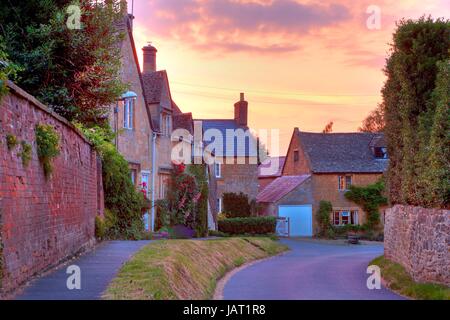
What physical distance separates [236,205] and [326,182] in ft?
25.7

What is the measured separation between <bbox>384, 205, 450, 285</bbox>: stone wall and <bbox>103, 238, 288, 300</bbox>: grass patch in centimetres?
565

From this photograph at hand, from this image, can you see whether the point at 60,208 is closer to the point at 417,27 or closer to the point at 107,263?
the point at 107,263

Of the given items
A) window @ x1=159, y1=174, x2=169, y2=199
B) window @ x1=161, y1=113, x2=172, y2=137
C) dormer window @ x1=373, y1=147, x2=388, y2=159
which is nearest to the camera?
window @ x1=159, y1=174, x2=169, y2=199

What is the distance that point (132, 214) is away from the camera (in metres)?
23.6

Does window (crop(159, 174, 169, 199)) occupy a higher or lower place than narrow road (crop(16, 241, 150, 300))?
higher

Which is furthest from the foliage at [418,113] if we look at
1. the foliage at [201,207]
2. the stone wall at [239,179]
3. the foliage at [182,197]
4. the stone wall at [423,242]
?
the stone wall at [239,179]

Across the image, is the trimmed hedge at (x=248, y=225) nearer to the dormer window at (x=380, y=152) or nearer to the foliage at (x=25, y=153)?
the dormer window at (x=380, y=152)

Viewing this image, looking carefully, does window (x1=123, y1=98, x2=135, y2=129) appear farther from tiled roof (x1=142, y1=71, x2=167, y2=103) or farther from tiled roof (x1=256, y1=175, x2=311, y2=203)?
tiled roof (x1=256, y1=175, x2=311, y2=203)

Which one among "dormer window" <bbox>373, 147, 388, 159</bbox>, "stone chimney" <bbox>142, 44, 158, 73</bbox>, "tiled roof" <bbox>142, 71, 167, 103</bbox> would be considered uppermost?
"stone chimney" <bbox>142, 44, 158, 73</bbox>

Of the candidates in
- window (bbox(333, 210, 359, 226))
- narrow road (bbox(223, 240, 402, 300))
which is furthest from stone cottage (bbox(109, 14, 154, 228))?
window (bbox(333, 210, 359, 226))

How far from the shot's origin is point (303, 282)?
1894cm

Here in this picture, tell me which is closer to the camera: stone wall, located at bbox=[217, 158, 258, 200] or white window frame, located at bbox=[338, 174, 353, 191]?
white window frame, located at bbox=[338, 174, 353, 191]

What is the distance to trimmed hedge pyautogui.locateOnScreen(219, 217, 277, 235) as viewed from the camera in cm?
4712
